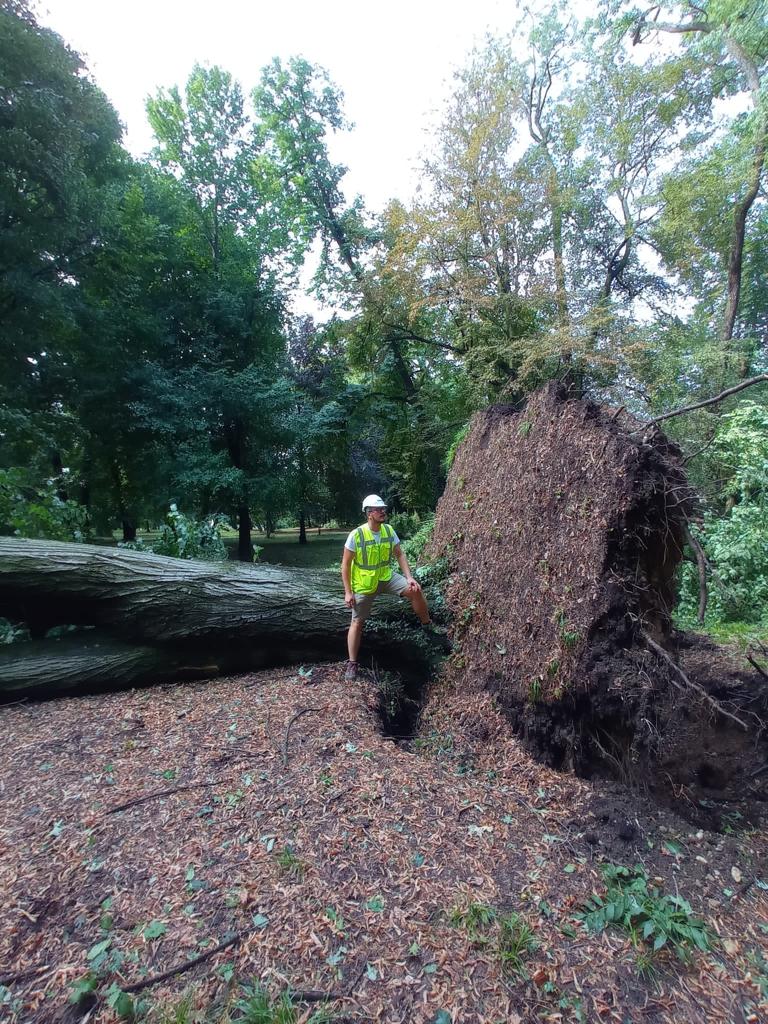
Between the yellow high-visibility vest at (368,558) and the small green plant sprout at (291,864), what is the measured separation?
2.22 meters

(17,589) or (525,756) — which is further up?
(17,589)

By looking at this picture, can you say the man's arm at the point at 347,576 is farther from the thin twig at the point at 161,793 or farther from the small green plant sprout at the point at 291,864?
the small green plant sprout at the point at 291,864

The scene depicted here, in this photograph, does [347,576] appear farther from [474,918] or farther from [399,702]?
[474,918]

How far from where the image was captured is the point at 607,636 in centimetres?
310

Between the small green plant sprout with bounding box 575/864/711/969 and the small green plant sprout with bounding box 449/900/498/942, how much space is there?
41 cm

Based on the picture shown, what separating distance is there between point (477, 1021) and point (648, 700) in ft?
6.57

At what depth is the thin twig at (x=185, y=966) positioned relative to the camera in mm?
1638

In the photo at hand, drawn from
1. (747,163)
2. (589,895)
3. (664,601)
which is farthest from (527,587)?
(747,163)

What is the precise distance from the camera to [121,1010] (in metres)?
1.54

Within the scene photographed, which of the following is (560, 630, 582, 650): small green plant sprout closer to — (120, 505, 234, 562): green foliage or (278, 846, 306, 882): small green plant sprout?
(278, 846, 306, 882): small green plant sprout

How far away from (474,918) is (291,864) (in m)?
0.83

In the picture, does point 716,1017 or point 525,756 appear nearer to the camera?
point 716,1017

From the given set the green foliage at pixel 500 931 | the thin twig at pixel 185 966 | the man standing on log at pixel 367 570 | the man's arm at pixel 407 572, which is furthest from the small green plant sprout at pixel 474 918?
the man's arm at pixel 407 572

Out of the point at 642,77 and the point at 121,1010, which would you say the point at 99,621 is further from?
the point at 642,77
